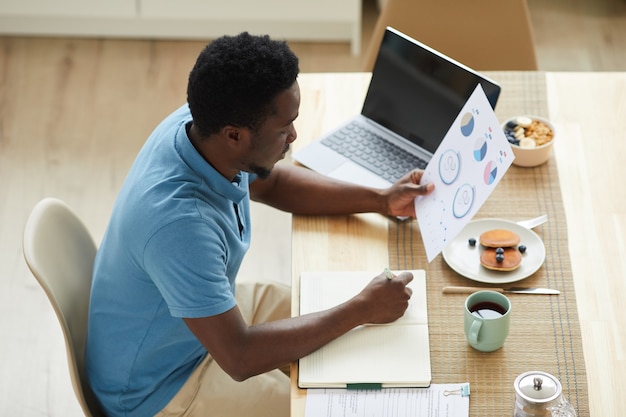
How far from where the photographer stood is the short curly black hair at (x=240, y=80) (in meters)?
1.46

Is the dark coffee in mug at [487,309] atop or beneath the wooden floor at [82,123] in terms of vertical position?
atop

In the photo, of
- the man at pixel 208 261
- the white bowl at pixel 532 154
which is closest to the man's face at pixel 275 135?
the man at pixel 208 261

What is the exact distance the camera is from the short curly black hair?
1463 millimetres

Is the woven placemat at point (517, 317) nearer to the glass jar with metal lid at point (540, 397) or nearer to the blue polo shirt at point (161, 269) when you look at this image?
the glass jar with metal lid at point (540, 397)

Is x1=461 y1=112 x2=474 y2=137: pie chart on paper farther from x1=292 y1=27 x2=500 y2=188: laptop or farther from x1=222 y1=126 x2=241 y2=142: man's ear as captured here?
x1=222 y1=126 x2=241 y2=142: man's ear

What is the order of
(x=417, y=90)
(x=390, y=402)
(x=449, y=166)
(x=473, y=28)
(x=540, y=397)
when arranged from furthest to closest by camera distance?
1. (x=473, y=28)
2. (x=417, y=90)
3. (x=449, y=166)
4. (x=390, y=402)
5. (x=540, y=397)

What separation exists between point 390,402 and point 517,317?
0.97 feet

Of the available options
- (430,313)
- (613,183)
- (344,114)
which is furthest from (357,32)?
(430,313)

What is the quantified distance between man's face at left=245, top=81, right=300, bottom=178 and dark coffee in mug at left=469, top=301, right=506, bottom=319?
433mm

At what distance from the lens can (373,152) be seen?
1983 mm

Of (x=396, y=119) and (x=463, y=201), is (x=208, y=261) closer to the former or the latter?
(x=463, y=201)

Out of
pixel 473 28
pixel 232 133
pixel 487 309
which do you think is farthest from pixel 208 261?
pixel 473 28

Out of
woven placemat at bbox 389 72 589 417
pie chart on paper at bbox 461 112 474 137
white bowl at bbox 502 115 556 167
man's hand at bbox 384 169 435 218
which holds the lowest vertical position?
woven placemat at bbox 389 72 589 417

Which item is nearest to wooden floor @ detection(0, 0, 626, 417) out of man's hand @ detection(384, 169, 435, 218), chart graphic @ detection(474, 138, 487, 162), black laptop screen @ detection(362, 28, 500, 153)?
black laptop screen @ detection(362, 28, 500, 153)
